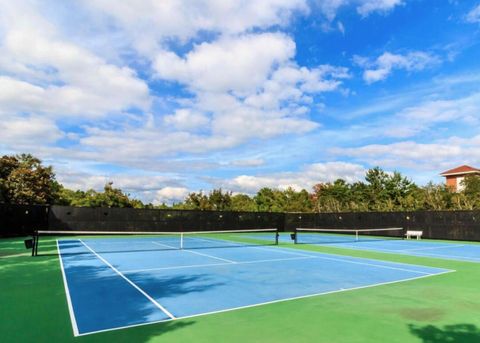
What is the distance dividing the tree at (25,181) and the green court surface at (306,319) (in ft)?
87.5

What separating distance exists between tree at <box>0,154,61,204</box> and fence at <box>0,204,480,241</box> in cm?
827

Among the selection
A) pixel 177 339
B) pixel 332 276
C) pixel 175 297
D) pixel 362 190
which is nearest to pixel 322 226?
pixel 362 190

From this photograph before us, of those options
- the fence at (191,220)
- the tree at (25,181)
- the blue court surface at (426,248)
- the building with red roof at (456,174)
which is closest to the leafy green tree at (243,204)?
the fence at (191,220)

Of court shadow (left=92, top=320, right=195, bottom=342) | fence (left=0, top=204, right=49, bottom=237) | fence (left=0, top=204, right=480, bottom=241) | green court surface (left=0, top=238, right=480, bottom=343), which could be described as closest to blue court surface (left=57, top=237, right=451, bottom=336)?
court shadow (left=92, top=320, right=195, bottom=342)

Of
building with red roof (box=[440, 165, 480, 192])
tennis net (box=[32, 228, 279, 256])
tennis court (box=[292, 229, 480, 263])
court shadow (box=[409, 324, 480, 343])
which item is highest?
building with red roof (box=[440, 165, 480, 192])

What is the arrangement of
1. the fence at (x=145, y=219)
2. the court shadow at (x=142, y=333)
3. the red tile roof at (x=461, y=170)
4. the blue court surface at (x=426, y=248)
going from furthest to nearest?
the red tile roof at (x=461, y=170) → the fence at (x=145, y=219) → the blue court surface at (x=426, y=248) → the court shadow at (x=142, y=333)

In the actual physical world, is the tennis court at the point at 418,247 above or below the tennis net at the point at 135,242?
above

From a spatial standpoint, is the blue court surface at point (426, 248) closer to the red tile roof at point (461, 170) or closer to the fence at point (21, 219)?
the fence at point (21, 219)

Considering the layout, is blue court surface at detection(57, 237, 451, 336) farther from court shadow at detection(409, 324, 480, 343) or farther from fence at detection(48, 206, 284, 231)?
fence at detection(48, 206, 284, 231)

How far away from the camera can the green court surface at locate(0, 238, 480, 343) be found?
14.7ft

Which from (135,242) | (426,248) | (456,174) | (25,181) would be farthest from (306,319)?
(456,174)

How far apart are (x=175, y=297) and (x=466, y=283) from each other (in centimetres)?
628

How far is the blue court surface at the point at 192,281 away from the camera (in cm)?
556

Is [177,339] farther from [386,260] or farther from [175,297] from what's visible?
[386,260]
